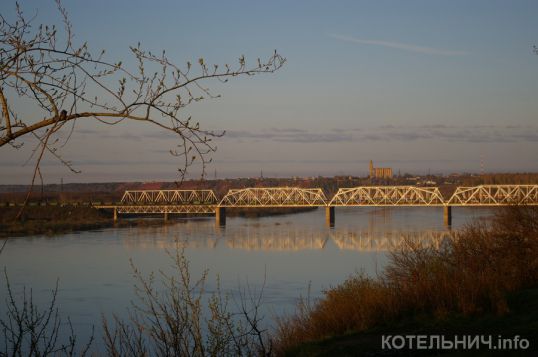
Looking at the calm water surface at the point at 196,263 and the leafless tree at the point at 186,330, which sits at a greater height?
the leafless tree at the point at 186,330

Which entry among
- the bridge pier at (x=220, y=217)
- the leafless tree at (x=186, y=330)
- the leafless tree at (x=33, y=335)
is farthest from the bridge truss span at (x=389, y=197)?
the leafless tree at (x=186, y=330)

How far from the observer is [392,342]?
969 cm

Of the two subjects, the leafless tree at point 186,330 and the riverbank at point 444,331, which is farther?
the riverbank at point 444,331

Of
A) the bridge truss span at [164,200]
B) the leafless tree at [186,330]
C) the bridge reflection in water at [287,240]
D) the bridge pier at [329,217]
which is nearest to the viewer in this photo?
the leafless tree at [186,330]

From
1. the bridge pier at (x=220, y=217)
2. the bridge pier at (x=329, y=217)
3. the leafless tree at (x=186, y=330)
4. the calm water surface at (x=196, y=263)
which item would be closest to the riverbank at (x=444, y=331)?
the leafless tree at (x=186, y=330)

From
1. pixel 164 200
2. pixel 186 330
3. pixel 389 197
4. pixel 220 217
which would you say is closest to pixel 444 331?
pixel 186 330

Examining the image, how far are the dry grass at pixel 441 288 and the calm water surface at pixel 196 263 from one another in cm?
284

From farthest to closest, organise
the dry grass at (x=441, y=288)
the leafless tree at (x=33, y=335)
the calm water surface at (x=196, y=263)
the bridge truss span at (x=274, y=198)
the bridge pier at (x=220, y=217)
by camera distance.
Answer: the bridge truss span at (x=274, y=198) → the bridge pier at (x=220, y=217) → the calm water surface at (x=196, y=263) → the dry grass at (x=441, y=288) → the leafless tree at (x=33, y=335)

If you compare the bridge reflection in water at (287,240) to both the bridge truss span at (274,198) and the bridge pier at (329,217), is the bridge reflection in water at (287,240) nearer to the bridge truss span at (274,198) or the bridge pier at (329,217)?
the bridge pier at (329,217)

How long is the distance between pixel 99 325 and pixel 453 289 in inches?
394

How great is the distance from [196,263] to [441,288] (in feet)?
69.8

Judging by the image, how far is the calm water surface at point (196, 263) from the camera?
2239 cm

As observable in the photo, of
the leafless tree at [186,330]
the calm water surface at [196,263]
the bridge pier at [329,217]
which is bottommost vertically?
the calm water surface at [196,263]

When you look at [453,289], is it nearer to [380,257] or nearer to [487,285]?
[487,285]
